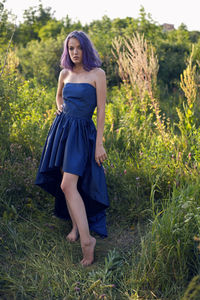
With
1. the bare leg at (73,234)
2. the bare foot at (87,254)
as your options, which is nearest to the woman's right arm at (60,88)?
the bare leg at (73,234)

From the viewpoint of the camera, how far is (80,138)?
286 centimetres

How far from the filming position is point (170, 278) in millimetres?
2373

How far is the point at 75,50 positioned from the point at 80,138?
2.32ft

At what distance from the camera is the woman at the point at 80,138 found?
9.07ft

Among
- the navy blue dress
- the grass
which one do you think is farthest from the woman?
the grass

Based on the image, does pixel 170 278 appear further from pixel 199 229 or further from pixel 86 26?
pixel 86 26

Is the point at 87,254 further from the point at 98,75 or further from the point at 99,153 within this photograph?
the point at 98,75

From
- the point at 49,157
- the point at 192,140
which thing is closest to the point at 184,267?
the point at 49,157

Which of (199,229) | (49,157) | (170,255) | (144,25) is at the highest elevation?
(144,25)

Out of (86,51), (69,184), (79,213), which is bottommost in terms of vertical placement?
(79,213)

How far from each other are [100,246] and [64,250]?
0.35 m

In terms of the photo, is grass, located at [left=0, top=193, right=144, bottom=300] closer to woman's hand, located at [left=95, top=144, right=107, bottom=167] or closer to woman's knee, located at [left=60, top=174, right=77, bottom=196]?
woman's knee, located at [left=60, top=174, right=77, bottom=196]

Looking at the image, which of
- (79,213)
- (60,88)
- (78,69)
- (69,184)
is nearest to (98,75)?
(78,69)

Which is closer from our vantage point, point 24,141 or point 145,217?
point 145,217
